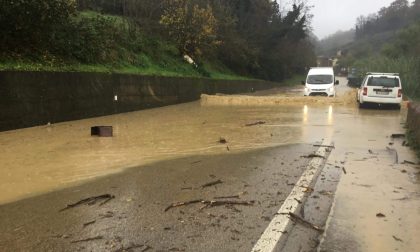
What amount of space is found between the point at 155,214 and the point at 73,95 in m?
12.3

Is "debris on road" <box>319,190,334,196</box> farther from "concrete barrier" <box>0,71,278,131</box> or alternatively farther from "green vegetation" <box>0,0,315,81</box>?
"green vegetation" <box>0,0,315,81</box>

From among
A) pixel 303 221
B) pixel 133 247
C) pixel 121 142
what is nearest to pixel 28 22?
pixel 121 142

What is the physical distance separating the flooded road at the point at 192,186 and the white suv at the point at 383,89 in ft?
27.9

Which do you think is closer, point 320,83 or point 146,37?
point 320,83

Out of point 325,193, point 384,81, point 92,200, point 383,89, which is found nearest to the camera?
point 92,200

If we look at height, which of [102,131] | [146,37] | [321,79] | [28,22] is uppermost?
[146,37]

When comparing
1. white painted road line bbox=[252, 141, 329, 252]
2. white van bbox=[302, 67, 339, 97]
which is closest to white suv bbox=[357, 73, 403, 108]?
white van bbox=[302, 67, 339, 97]

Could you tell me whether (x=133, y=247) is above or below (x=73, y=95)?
below

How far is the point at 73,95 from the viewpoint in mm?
17000

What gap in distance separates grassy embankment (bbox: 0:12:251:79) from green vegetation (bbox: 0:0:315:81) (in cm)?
3

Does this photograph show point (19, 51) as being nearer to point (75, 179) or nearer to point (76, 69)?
point (76, 69)

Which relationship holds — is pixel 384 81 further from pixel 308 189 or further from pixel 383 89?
pixel 308 189

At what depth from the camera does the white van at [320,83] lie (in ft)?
92.0

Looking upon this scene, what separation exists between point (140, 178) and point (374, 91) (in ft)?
57.2
